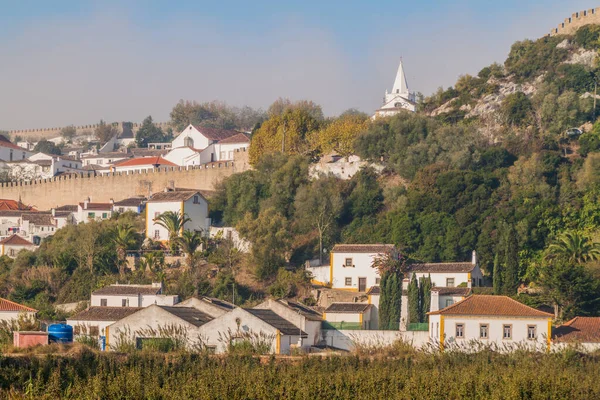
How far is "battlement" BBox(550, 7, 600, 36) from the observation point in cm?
7438

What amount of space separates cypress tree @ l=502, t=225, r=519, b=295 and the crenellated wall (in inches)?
887

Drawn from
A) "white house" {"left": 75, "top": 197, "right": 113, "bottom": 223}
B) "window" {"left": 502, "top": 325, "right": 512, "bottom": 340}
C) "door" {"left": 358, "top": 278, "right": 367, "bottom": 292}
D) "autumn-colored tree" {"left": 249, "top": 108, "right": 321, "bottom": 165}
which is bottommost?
"window" {"left": 502, "top": 325, "right": 512, "bottom": 340}

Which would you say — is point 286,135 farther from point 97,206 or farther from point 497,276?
point 497,276

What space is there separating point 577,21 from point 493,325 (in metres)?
36.3

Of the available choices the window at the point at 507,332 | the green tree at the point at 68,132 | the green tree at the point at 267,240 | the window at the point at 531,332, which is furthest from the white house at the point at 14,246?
the green tree at the point at 68,132

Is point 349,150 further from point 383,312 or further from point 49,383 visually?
point 49,383

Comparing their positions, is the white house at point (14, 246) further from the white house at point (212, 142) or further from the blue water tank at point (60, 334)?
the blue water tank at point (60, 334)

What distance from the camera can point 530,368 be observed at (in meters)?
37.5

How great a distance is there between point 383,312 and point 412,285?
1.59m

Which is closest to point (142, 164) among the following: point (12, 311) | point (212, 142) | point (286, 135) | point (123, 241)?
point (212, 142)

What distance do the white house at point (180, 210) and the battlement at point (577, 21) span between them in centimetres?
2621

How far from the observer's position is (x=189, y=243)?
58.1 meters

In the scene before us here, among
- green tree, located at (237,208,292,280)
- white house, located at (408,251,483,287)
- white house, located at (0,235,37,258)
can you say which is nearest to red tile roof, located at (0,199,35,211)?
white house, located at (0,235,37,258)

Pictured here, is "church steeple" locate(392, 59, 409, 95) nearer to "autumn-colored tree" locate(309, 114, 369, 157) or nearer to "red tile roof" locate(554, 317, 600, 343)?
"autumn-colored tree" locate(309, 114, 369, 157)
